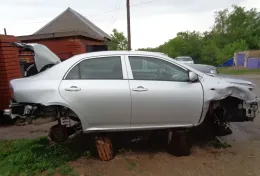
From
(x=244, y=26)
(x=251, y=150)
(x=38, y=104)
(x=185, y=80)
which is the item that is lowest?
(x=251, y=150)

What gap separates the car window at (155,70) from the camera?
418cm

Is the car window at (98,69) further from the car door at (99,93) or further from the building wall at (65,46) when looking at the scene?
the building wall at (65,46)

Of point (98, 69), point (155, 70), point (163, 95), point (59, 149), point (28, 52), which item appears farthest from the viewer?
point (28, 52)

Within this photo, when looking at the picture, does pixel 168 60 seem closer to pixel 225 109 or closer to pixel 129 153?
pixel 225 109

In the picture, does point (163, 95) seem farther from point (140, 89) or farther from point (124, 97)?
point (124, 97)

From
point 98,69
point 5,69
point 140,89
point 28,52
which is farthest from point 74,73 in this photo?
point 28,52

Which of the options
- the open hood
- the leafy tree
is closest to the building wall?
the open hood

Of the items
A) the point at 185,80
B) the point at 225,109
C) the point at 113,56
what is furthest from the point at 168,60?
the point at 225,109

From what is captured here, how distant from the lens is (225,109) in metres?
4.59

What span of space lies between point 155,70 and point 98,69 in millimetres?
988

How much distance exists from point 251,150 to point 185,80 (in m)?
1.84

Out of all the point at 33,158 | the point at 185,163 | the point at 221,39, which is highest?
the point at 221,39

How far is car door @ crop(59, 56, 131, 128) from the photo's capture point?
3.90 m

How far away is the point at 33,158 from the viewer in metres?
4.12
